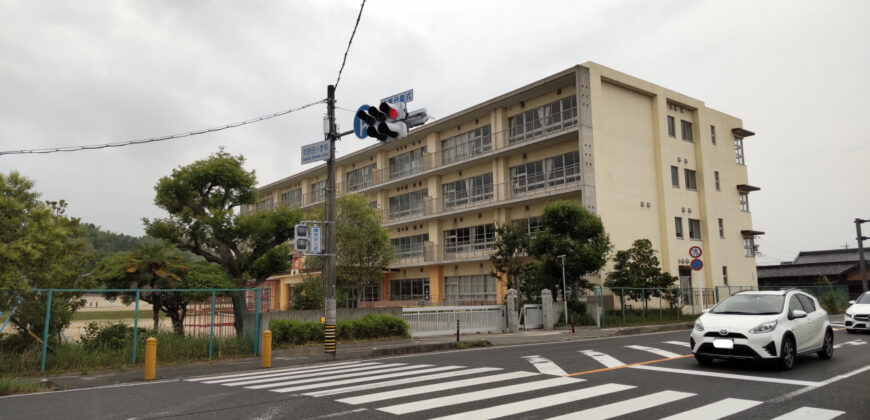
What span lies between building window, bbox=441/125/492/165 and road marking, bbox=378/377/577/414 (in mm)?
27898

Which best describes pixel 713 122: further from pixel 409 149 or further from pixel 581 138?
pixel 409 149

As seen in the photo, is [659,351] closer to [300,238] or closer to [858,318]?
[858,318]

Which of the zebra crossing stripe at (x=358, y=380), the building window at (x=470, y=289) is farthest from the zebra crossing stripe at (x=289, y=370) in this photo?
the building window at (x=470, y=289)

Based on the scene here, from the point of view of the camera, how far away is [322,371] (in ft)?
38.1

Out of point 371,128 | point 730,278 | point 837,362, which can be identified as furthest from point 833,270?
point 371,128

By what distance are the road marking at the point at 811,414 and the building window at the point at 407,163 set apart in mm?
35829

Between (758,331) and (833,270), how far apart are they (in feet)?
157

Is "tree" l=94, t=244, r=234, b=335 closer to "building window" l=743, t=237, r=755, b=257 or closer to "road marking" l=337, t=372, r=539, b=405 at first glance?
"road marking" l=337, t=372, r=539, b=405

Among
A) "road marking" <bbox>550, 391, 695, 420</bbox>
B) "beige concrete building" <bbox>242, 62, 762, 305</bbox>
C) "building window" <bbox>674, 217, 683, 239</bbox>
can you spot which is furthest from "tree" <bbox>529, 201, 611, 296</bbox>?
"road marking" <bbox>550, 391, 695, 420</bbox>

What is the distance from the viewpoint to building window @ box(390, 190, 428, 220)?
137ft

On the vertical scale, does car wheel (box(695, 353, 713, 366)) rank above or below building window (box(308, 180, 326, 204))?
below

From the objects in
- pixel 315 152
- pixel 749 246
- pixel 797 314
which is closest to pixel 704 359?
pixel 797 314

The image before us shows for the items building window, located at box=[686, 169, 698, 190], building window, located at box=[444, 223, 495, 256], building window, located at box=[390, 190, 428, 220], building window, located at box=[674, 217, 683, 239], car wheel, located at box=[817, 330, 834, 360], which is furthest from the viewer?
building window, located at box=[390, 190, 428, 220]

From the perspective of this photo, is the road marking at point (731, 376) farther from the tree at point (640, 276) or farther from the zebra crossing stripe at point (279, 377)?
the tree at point (640, 276)
